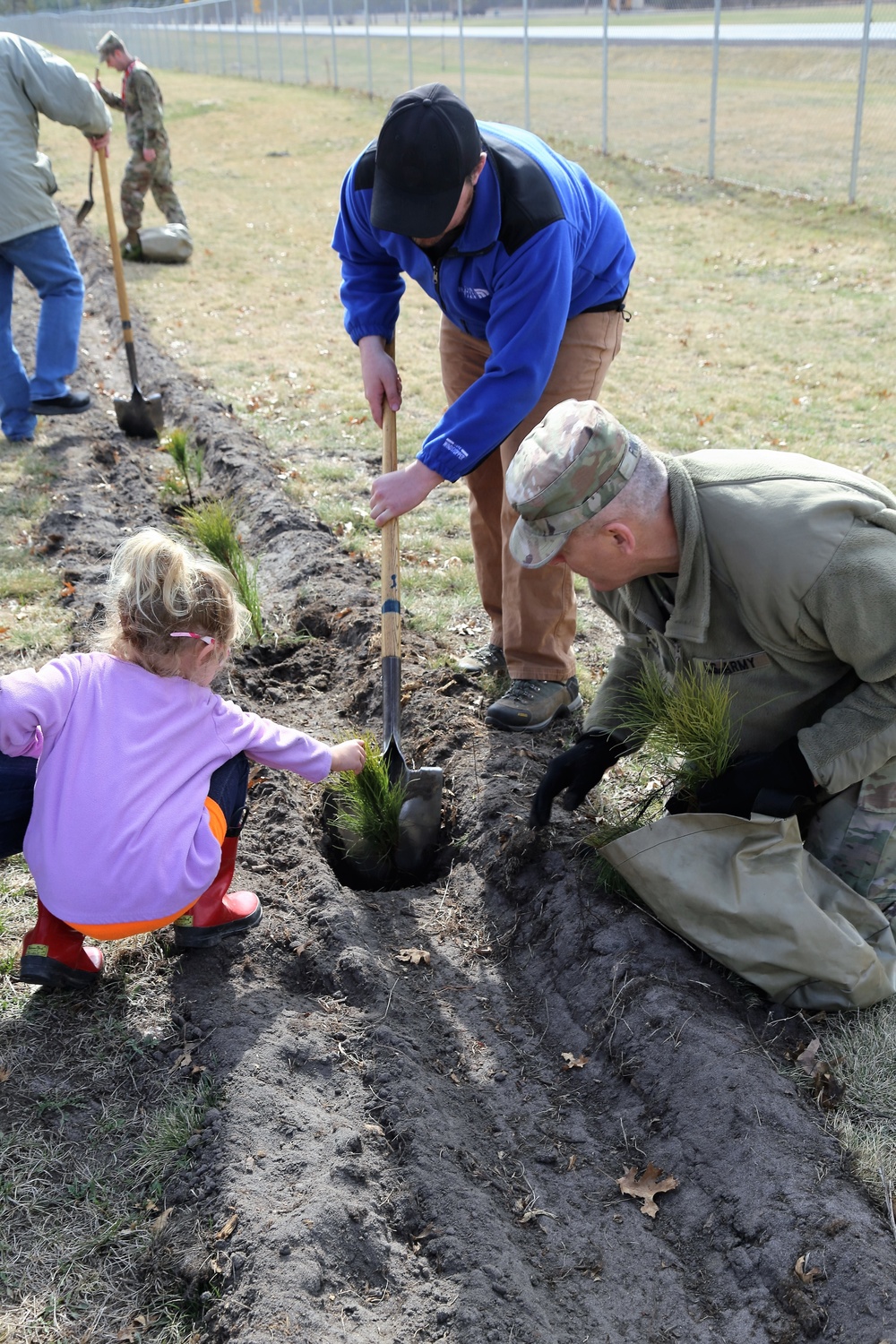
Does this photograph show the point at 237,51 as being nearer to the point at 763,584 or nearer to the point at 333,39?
the point at 333,39

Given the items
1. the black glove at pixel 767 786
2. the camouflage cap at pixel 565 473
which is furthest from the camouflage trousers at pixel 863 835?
the camouflage cap at pixel 565 473

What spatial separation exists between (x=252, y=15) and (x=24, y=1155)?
38.1m

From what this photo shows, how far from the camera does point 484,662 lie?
4336mm

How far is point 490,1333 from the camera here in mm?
2039

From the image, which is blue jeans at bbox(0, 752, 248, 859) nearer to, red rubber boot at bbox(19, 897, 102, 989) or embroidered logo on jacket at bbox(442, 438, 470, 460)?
red rubber boot at bbox(19, 897, 102, 989)

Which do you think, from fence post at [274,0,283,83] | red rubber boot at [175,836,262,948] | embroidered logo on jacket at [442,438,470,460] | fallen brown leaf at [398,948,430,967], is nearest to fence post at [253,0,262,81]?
fence post at [274,0,283,83]

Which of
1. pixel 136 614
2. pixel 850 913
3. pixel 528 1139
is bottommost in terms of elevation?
pixel 528 1139

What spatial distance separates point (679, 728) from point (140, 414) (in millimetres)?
5506

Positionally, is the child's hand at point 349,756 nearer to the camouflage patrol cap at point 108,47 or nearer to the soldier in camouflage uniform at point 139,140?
the camouflage patrol cap at point 108,47

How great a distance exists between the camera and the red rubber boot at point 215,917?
2.88 metres

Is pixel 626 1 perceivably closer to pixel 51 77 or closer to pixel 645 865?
pixel 51 77

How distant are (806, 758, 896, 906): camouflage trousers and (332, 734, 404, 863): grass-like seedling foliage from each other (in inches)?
51.7

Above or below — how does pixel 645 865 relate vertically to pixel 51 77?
below

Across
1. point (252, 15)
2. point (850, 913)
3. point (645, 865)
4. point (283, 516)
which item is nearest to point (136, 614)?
point (645, 865)
